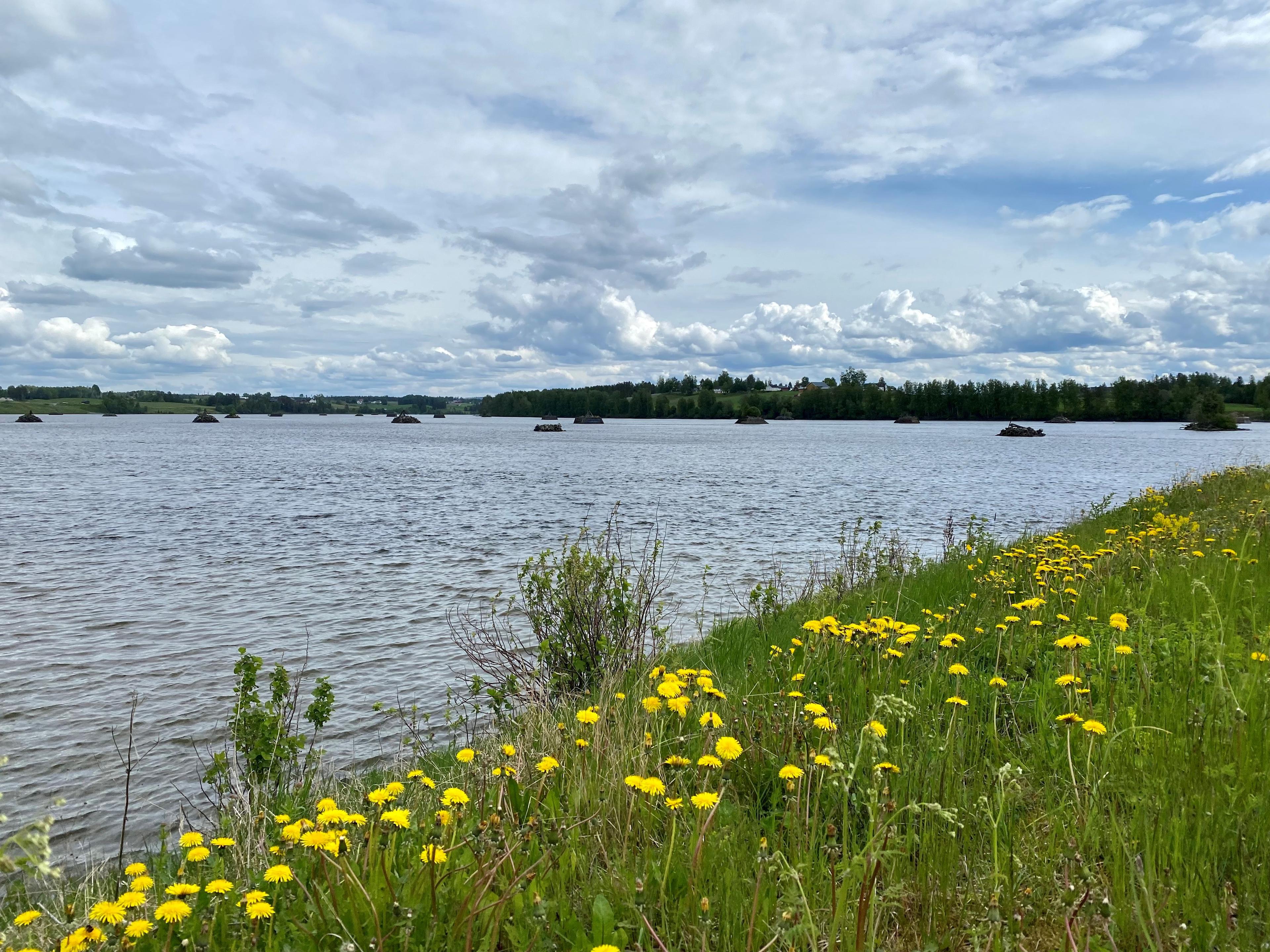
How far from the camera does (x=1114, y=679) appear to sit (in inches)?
225

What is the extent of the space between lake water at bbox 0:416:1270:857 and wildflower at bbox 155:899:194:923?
5047 millimetres

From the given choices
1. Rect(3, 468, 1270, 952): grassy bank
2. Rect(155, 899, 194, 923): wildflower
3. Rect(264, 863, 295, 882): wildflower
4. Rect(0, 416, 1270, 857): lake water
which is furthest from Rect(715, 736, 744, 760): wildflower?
Rect(0, 416, 1270, 857): lake water

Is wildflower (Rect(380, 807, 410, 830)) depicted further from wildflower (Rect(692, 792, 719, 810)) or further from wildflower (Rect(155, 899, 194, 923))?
wildflower (Rect(692, 792, 719, 810))

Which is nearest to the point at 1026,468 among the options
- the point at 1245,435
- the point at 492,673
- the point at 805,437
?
the point at 492,673

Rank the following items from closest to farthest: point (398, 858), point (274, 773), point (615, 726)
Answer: point (398, 858)
point (615, 726)
point (274, 773)

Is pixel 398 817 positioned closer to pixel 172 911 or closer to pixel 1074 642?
pixel 172 911

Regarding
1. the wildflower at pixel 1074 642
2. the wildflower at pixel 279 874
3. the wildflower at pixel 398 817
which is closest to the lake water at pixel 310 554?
the wildflower at pixel 279 874

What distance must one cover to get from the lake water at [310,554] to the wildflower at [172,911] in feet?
16.6

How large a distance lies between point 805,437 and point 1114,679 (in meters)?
129

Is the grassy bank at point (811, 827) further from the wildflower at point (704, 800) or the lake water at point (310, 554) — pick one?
the lake water at point (310, 554)

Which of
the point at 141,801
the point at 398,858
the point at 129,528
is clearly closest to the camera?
the point at 398,858

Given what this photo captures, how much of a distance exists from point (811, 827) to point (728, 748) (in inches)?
41.7

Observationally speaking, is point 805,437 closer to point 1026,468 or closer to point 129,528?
point 1026,468

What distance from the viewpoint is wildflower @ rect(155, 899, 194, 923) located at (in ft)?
8.51
